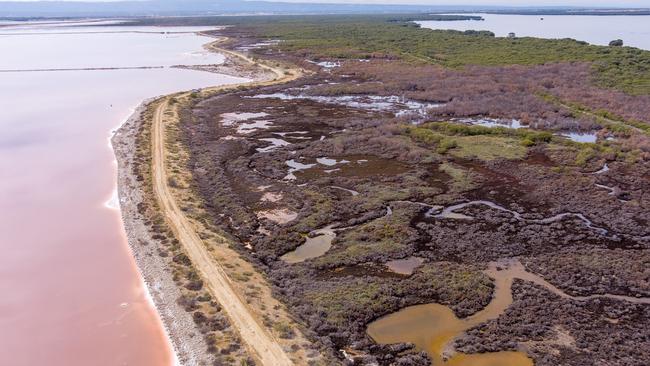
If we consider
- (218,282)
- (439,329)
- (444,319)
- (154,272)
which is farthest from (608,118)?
(154,272)

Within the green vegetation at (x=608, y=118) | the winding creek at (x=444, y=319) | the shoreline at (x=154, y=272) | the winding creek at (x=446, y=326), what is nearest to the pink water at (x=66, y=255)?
the shoreline at (x=154, y=272)

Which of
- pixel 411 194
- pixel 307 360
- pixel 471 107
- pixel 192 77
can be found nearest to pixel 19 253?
pixel 307 360

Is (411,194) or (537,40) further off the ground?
(537,40)

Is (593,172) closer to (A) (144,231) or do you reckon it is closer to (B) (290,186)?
(B) (290,186)

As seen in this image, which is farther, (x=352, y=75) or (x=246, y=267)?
(x=352, y=75)

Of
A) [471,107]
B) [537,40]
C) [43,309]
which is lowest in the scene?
[43,309]

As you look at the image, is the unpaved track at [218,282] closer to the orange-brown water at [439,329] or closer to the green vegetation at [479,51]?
the orange-brown water at [439,329]

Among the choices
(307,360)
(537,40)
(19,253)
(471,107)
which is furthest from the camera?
(537,40)
